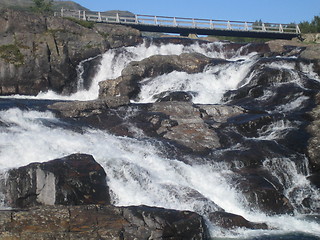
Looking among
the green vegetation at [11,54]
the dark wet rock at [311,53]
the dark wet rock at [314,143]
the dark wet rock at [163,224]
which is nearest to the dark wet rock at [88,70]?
the green vegetation at [11,54]

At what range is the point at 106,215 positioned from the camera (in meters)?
11.7

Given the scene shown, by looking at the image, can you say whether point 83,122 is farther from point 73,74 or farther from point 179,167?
point 73,74

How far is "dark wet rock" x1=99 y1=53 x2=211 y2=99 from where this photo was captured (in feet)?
97.3

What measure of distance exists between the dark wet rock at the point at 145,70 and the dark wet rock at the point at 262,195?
45.0 feet

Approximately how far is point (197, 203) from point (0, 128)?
26.8 ft

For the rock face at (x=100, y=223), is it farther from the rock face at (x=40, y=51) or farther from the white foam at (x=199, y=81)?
the rock face at (x=40, y=51)

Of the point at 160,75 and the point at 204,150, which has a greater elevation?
the point at 160,75

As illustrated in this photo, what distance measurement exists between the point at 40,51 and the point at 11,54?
193cm

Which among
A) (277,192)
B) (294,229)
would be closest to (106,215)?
(294,229)

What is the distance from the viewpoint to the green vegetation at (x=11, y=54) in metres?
32.7

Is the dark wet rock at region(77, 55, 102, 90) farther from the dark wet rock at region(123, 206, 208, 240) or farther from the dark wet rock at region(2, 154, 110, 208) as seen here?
the dark wet rock at region(123, 206, 208, 240)


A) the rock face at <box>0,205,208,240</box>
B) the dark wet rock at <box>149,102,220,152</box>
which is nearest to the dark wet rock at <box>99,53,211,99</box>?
the dark wet rock at <box>149,102,220,152</box>

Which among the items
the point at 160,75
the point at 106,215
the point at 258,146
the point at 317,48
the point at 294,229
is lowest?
the point at 294,229

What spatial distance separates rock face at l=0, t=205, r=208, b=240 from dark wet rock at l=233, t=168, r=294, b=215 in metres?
3.93
